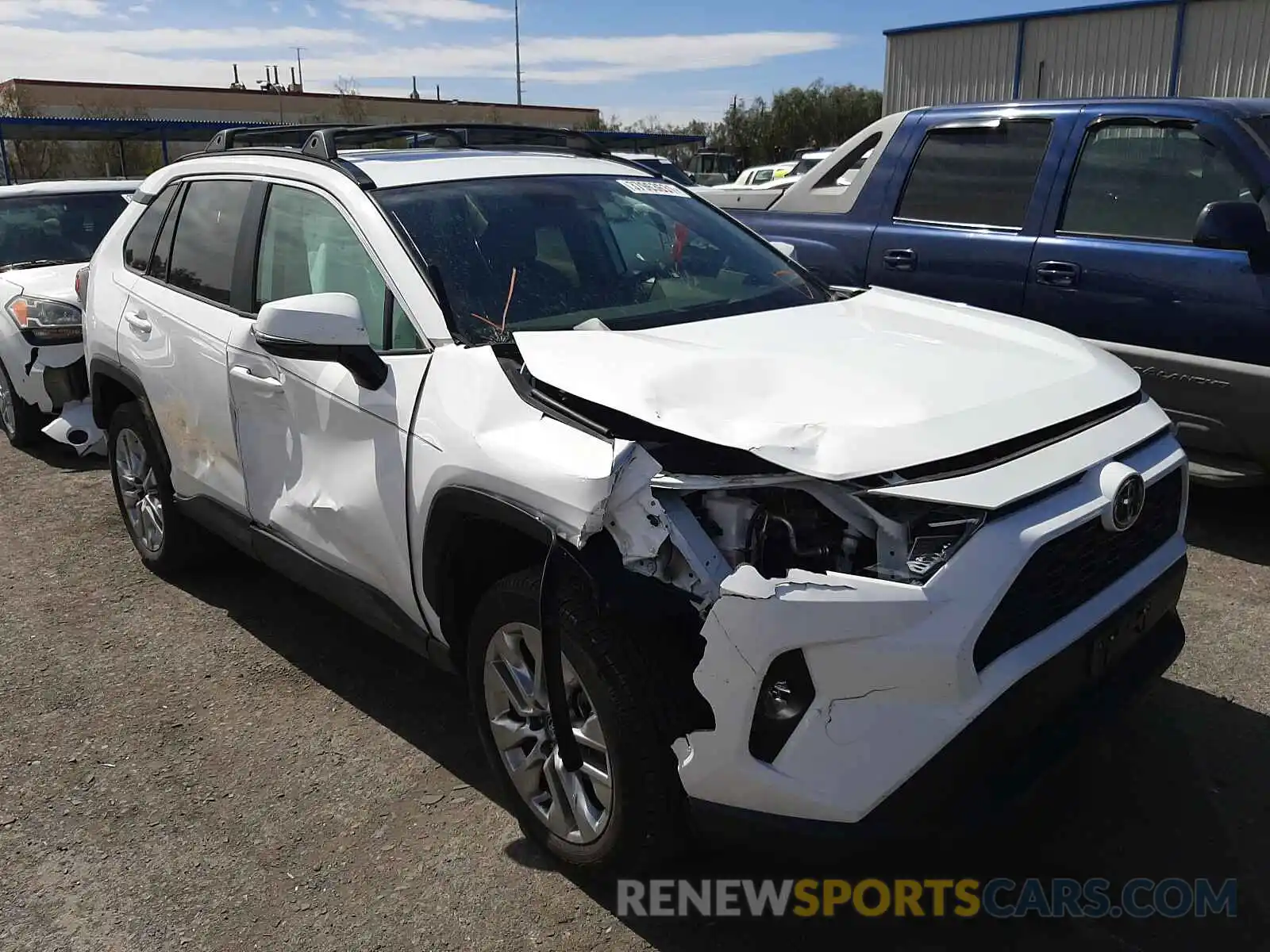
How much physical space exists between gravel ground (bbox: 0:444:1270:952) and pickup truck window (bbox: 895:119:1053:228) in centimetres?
216

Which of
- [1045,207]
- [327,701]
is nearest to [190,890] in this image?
[327,701]

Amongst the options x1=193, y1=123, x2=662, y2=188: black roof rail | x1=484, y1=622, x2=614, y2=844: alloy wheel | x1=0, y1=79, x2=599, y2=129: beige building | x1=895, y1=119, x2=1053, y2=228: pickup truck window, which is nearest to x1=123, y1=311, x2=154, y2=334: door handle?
x1=193, y1=123, x2=662, y2=188: black roof rail

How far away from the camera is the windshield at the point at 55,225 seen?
296 inches

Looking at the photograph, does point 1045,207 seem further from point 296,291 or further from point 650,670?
point 650,670

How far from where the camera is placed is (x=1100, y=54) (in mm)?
19531

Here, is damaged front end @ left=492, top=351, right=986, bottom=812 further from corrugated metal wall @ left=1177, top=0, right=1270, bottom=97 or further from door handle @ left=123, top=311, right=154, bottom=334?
corrugated metal wall @ left=1177, top=0, right=1270, bottom=97

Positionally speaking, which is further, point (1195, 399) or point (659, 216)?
point (1195, 399)

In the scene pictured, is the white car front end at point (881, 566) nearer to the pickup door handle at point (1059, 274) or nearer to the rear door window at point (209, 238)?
Result: the rear door window at point (209, 238)

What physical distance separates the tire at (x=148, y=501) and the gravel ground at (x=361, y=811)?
1.12 ft

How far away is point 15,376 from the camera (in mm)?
6719

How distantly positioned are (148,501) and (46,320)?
263cm

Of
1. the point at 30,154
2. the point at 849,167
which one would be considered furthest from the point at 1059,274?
the point at 30,154

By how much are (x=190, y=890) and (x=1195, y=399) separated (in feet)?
14.1

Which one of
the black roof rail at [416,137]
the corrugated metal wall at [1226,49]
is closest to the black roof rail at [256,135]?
the black roof rail at [416,137]
